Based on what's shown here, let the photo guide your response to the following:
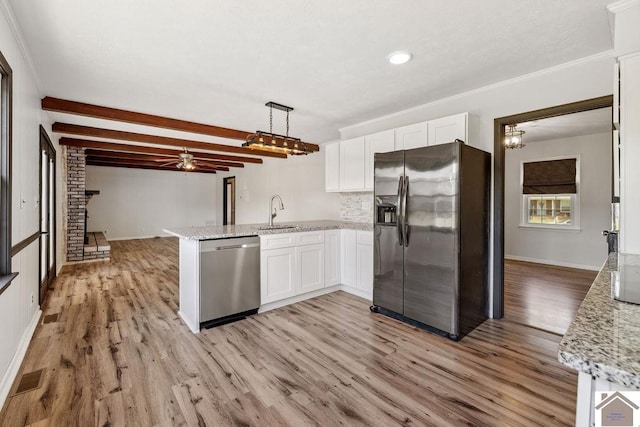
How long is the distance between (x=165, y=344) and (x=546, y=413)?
112 inches

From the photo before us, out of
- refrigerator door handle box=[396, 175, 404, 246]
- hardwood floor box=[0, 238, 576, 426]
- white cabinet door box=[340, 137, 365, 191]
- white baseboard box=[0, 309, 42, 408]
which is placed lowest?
hardwood floor box=[0, 238, 576, 426]

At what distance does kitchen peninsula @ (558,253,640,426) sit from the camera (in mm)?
618

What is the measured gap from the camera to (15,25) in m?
2.08

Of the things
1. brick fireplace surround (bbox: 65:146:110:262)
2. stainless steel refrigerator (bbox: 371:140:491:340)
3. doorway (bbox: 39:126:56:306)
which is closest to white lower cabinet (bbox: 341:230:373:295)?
stainless steel refrigerator (bbox: 371:140:491:340)

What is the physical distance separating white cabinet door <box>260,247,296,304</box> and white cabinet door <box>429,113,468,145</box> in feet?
6.85

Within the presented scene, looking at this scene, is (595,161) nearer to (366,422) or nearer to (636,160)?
(636,160)

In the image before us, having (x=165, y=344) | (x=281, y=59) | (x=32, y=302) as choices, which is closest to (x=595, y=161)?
(x=281, y=59)

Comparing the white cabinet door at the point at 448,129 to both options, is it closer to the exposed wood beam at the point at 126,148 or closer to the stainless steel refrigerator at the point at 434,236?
the stainless steel refrigerator at the point at 434,236

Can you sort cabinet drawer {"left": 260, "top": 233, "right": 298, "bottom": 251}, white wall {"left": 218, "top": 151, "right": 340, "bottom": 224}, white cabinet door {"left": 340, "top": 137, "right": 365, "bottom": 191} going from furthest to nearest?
white wall {"left": 218, "top": 151, "right": 340, "bottom": 224}, white cabinet door {"left": 340, "top": 137, "right": 365, "bottom": 191}, cabinet drawer {"left": 260, "top": 233, "right": 298, "bottom": 251}

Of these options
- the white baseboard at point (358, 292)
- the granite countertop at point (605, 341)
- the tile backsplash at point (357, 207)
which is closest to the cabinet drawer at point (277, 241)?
the white baseboard at point (358, 292)

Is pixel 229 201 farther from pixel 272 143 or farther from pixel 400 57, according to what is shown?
pixel 400 57

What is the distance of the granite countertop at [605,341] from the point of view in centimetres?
62

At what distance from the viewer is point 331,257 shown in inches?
163

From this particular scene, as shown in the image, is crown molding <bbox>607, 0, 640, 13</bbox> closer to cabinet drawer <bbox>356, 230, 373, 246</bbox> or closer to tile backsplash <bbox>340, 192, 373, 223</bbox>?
cabinet drawer <bbox>356, 230, 373, 246</bbox>
